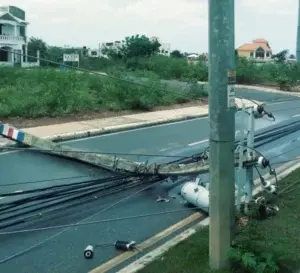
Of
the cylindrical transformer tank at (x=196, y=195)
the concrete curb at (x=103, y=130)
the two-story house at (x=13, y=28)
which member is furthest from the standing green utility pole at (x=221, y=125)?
the two-story house at (x=13, y=28)

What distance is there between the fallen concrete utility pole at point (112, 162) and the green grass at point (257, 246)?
142cm

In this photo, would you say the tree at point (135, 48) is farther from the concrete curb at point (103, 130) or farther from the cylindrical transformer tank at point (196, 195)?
the cylindrical transformer tank at point (196, 195)

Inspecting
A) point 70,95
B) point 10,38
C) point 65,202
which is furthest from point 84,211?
point 10,38

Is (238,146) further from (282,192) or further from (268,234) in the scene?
(282,192)

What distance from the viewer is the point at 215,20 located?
198 inches

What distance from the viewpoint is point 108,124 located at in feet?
57.6

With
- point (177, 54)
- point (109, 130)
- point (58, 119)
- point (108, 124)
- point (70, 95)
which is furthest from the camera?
point (177, 54)

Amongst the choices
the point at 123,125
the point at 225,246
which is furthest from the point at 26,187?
the point at 123,125

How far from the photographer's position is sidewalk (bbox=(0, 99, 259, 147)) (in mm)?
14963

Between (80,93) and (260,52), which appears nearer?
(80,93)

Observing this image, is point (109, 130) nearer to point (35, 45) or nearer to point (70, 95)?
point (70, 95)

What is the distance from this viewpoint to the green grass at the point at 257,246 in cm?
545

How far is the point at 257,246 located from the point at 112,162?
4481 millimetres

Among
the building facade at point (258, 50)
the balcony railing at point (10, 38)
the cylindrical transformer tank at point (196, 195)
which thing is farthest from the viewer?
the building facade at point (258, 50)
